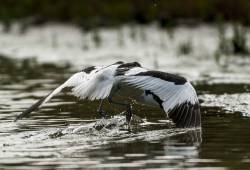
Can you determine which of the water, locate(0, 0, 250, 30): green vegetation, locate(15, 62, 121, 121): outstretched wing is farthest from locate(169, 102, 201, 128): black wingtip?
locate(0, 0, 250, 30): green vegetation

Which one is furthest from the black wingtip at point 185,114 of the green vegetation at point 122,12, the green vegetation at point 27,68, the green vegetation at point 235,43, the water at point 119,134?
the green vegetation at point 122,12

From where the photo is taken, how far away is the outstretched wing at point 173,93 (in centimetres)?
966

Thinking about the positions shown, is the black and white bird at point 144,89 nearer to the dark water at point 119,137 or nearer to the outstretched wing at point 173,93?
the outstretched wing at point 173,93

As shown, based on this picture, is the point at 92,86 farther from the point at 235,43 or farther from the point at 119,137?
the point at 235,43

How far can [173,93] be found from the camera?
32.1ft

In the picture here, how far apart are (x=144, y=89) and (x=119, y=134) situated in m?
0.57

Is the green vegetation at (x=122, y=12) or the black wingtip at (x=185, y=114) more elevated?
the green vegetation at (x=122, y=12)

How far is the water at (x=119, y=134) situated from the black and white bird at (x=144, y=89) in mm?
223

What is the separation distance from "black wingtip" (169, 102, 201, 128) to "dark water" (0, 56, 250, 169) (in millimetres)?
153

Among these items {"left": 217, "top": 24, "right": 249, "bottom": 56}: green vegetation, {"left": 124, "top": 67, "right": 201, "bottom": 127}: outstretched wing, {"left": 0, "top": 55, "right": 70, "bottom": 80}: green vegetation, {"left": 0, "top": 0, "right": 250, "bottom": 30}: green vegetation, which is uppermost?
{"left": 0, "top": 0, "right": 250, "bottom": 30}: green vegetation

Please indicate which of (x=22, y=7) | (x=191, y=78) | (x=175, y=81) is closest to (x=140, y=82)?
(x=175, y=81)

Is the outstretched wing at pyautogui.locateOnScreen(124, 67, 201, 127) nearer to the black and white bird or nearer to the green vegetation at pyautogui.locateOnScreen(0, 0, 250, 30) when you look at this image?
the black and white bird

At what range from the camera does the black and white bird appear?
968 centimetres

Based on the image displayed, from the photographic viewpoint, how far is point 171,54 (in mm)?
18094
